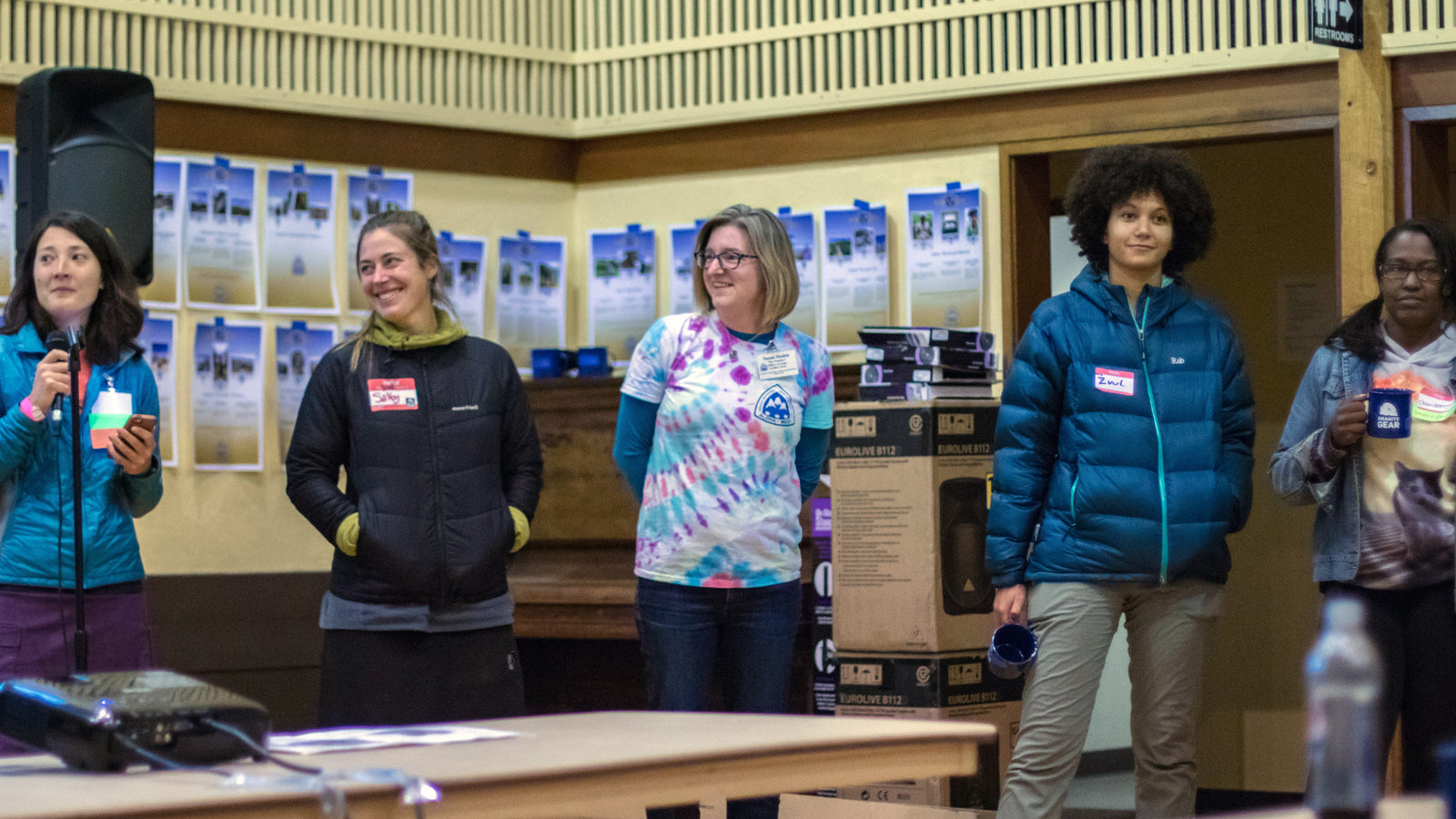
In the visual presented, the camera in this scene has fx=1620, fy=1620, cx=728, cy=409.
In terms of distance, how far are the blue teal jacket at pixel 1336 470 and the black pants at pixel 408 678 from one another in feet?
5.57

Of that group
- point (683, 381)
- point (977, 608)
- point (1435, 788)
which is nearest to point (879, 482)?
point (977, 608)

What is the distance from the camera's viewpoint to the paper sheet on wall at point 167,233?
479 centimetres

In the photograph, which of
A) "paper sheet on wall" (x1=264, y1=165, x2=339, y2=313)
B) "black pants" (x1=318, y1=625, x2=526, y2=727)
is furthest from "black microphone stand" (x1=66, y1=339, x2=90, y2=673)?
"paper sheet on wall" (x1=264, y1=165, x2=339, y2=313)

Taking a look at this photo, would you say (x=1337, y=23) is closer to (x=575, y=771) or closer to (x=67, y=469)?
(x=67, y=469)

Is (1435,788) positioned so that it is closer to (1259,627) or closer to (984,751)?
(984,751)

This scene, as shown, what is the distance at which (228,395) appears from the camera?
4.87m

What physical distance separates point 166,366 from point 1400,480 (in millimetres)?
3390

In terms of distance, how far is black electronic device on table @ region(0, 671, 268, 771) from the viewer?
5.56 ft

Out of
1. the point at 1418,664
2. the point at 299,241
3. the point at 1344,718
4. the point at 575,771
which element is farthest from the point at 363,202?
the point at 1344,718

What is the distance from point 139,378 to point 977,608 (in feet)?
7.24

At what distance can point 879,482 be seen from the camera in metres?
4.35

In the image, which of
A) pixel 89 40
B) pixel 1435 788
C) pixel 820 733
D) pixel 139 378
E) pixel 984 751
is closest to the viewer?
pixel 820 733

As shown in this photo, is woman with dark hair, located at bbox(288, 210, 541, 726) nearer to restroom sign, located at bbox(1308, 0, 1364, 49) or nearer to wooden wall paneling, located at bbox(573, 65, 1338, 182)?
wooden wall paneling, located at bbox(573, 65, 1338, 182)

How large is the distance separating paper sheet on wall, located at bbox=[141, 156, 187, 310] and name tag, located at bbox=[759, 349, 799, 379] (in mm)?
2224
